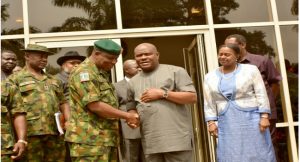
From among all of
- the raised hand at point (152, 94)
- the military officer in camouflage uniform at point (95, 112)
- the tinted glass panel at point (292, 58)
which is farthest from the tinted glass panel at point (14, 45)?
the tinted glass panel at point (292, 58)

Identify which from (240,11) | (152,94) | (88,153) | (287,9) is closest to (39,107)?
(88,153)

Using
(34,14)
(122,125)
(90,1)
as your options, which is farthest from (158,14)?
(122,125)

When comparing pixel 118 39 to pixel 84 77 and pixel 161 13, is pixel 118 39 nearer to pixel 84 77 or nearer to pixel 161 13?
pixel 161 13

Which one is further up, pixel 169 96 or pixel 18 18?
pixel 18 18

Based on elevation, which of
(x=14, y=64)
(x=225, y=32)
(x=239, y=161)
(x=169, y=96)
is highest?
(x=225, y=32)

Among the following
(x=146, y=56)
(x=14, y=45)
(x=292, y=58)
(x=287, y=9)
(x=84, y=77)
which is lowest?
(x=84, y=77)

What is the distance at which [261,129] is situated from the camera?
4070 mm

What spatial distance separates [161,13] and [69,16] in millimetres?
1287

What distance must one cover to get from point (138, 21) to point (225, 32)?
1.24 m

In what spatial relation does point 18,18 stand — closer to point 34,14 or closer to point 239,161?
point 34,14

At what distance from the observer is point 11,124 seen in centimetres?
359

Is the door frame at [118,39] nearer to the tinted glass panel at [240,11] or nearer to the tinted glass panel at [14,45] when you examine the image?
the tinted glass panel at [14,45]

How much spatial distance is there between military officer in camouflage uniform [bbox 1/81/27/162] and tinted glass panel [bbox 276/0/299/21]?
13.7 ft

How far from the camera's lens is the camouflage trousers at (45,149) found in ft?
13.2
